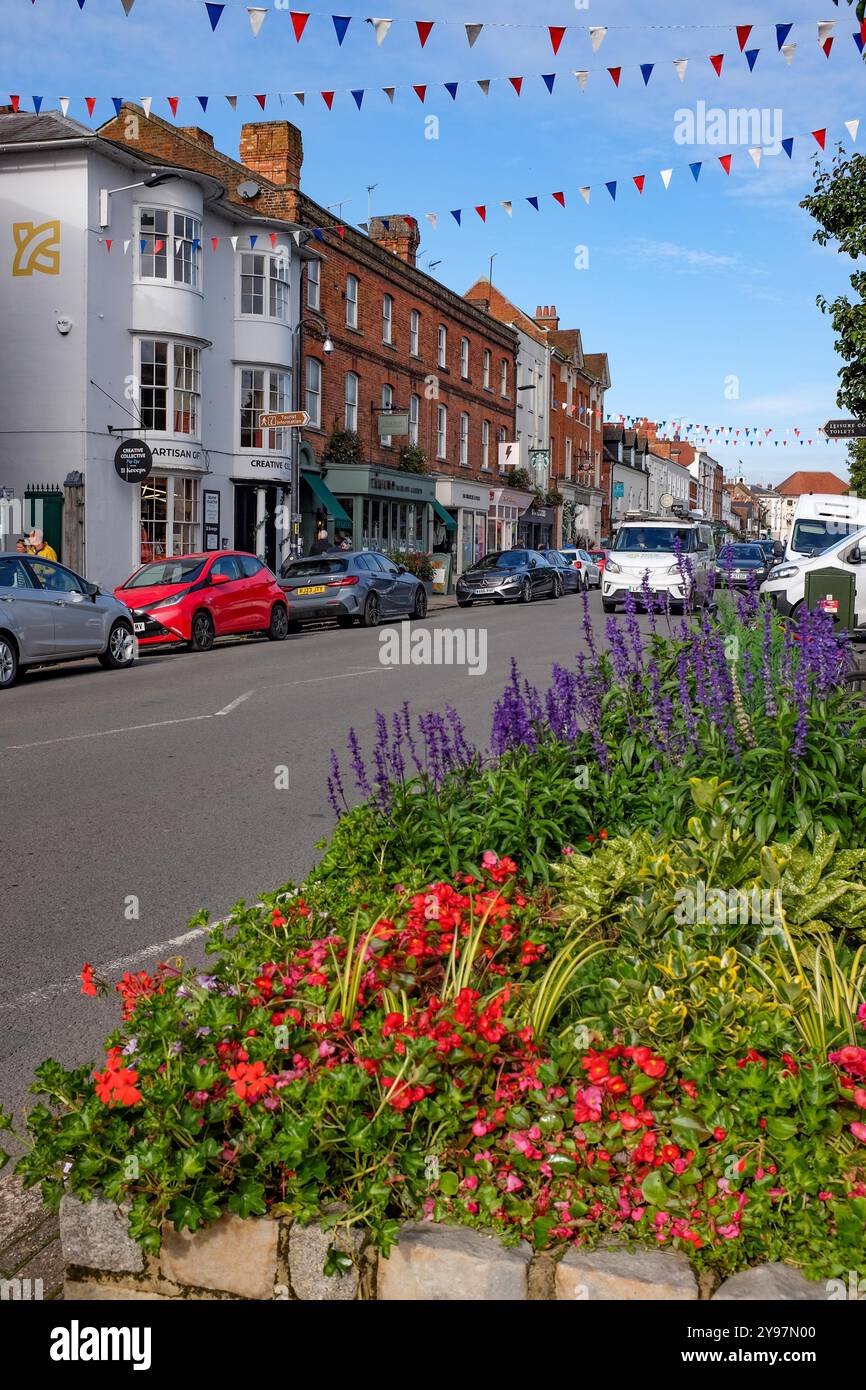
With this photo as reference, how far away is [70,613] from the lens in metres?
15.6

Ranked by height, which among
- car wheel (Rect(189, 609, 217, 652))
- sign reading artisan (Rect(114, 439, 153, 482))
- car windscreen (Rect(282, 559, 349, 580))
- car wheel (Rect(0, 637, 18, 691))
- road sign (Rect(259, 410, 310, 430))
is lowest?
car wheel (Rect(0, 637, 18, 691))

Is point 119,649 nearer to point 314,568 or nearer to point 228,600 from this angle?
point 228,600

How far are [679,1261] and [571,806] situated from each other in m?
2.16

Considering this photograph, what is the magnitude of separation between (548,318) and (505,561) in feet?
130

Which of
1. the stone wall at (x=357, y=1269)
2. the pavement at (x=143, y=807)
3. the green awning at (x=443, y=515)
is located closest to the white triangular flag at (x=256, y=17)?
the pavement at (x=143, y=807)

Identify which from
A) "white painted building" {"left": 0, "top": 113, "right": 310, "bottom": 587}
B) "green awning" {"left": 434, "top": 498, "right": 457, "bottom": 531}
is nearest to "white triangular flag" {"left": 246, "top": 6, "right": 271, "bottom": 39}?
"white painted building" {"left": 0, "top": 113, "right": 310, "bottom": 587}

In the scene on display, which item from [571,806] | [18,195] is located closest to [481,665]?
[571,806]

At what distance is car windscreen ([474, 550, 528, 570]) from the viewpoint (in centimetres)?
3281

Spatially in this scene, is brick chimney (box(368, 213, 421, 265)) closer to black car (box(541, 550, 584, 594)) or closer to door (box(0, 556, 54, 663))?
black car (box(541, 550, 584, 594))

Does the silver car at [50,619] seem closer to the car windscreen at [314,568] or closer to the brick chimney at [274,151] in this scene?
the car windscreen at [314,568]

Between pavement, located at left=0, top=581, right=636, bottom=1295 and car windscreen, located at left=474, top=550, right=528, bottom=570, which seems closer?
pavement, located at left=0, top=581, right=636, bottom=1295

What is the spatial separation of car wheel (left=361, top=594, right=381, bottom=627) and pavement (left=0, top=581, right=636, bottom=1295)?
762 centimetres

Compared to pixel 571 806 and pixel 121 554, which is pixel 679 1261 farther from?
pixel 121 554

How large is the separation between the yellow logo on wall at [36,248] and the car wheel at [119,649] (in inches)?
469
